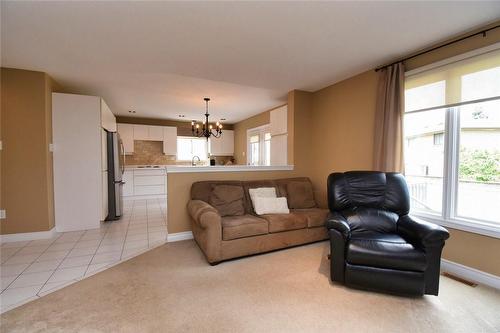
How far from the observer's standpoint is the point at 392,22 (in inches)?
82.9

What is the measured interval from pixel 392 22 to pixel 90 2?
8.75 ft

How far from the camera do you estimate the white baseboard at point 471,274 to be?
2.15 m

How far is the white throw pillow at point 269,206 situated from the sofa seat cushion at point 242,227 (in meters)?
0.25

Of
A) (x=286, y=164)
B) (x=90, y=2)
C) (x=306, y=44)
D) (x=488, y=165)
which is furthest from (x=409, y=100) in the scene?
Result: (x=90, y=2)

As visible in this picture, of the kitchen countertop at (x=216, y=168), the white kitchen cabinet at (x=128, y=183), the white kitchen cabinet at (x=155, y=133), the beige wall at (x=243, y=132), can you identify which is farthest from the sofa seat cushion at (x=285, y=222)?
the white kitchen cabinet at (x=155, y=133)

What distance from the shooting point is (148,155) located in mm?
7238

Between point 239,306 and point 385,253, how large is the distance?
4.41 ft

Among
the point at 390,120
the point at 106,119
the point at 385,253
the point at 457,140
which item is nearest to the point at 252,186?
the point at 385,253

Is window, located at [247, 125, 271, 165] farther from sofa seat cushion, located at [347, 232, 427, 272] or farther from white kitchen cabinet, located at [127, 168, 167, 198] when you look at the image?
sofa seat cushion, located at [347, 232, 427, 272]

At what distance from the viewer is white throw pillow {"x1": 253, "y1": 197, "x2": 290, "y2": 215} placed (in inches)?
125

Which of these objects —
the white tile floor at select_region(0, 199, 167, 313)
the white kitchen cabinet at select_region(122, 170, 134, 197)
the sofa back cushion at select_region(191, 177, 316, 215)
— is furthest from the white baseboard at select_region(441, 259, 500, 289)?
the white kitchen cabinet at select_region(122, 170, 134, 197)

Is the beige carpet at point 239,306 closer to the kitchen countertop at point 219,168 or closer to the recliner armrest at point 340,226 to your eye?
the recliner armrest at point 340,226

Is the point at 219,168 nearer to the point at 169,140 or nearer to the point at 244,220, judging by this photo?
the point at 244,220

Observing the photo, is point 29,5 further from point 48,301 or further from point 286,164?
point 286,164
